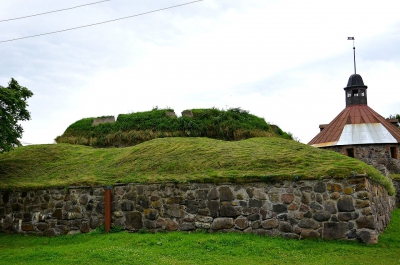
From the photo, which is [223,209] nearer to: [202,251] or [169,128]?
[202,251]

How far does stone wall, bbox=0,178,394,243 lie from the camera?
10391 mm

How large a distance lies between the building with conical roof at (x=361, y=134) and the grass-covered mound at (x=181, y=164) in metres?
17.5

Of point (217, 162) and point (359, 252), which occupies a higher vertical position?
point (217, 162)

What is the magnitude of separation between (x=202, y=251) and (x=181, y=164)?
3664mm

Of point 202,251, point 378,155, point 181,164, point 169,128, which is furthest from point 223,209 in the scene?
point 378,155

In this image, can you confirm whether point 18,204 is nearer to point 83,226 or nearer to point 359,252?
point 83,226

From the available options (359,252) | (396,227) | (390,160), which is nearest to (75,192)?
(359,252)

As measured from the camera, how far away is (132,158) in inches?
557

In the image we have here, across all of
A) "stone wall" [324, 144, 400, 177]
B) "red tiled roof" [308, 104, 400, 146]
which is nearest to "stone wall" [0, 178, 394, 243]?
"stone wall" [324, 144, 400, 177]

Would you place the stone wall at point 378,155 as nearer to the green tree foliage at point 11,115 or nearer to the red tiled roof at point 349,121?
the red tiled roof at point 349,121

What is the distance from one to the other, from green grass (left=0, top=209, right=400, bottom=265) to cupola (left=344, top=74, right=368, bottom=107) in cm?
2590

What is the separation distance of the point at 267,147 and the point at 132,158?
4.28m

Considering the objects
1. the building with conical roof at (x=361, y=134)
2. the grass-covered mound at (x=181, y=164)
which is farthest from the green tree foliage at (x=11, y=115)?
the building with conical roof at (x=361, y=134)

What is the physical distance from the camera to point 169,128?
1822 cm
